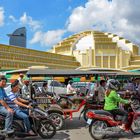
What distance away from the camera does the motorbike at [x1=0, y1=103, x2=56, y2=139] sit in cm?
873

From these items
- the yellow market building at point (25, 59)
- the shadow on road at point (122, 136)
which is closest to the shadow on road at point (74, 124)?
the shadow on road at point (122, 136)

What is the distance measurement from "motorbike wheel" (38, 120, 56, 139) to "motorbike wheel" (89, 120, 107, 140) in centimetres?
109

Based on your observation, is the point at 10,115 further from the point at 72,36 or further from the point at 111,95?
the point at 72,36

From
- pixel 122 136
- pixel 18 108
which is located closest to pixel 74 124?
pixel 122 136

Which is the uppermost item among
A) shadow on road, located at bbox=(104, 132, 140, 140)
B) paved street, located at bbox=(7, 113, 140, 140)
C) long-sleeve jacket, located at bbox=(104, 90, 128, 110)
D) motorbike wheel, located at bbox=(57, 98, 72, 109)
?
long-sleeve jacket, located at bbox=(104, 90, 128, 110)

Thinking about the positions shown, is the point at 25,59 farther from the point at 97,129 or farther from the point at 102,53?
the point at 97,129

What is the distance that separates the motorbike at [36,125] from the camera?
8734 millimetres

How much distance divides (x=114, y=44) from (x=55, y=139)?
102m

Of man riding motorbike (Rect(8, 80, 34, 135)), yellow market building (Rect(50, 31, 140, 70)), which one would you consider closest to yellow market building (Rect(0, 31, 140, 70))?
yellow market building (Rect(50, 31, 140, 70))

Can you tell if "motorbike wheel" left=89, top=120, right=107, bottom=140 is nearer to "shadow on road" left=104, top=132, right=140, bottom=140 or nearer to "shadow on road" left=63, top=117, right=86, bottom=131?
"shadow on road" left=104, top=132, right=140, bottom=140

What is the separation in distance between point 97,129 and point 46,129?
1395mm

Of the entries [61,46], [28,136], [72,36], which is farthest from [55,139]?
[72,36]

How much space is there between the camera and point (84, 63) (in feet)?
360

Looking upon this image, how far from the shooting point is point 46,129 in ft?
30.9
